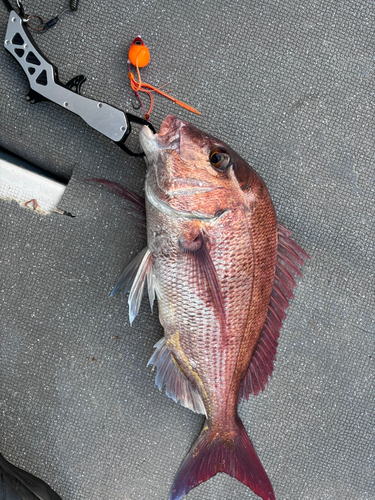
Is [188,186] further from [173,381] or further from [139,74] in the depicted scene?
[173,381]

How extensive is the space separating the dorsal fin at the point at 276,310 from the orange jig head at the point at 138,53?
0.69 metres

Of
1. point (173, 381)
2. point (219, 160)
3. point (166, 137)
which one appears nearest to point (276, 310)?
point (173, 381)

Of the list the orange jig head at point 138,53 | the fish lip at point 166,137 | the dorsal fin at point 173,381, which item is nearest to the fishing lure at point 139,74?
the orange jig head at point 138,53

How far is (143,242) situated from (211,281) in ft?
1.18

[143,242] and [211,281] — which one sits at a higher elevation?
[211,281]

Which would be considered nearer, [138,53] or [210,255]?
[210,255]

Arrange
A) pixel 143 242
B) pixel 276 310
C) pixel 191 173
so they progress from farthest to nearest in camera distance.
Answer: pixel 143 242 → pixel 276 310 → pixel 191 173

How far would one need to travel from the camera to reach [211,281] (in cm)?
106

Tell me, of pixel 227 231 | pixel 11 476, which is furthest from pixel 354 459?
pixel 11 476

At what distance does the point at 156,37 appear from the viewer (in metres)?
1.29

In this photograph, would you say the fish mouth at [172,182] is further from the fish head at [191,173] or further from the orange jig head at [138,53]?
the orange jig head at [138,53]

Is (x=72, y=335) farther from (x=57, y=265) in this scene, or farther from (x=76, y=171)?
(x=76, y=171)

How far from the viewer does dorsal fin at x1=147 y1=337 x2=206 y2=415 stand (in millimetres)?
1241

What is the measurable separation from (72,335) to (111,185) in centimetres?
54
